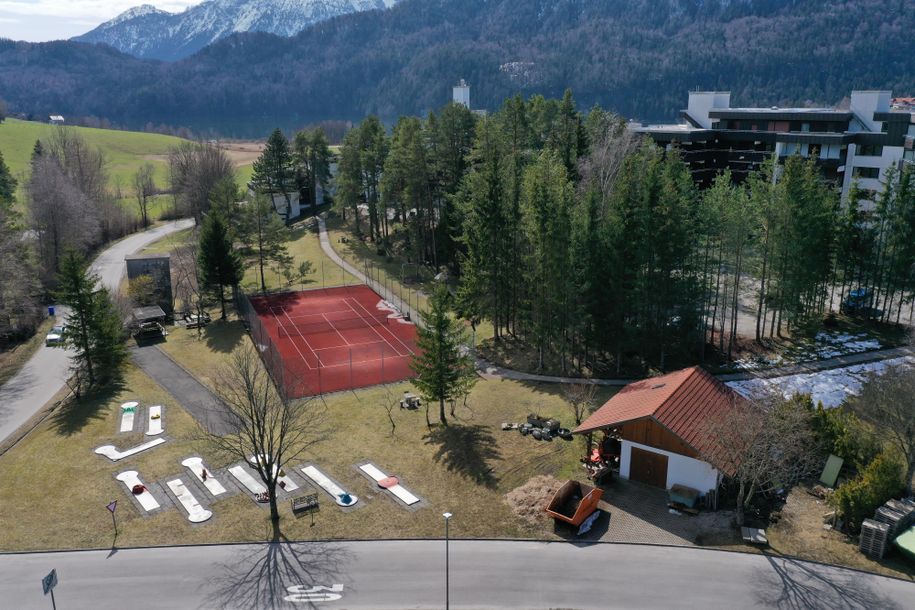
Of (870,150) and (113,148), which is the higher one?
(870,150)

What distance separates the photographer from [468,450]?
3194cm

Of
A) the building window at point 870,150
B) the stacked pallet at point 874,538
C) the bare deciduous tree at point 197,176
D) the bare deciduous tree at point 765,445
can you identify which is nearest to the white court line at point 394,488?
the bare deciduous tree at point 765,445

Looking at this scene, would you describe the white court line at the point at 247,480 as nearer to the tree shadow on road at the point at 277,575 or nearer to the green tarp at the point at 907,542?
the tree shadow on road at the point at 277,575

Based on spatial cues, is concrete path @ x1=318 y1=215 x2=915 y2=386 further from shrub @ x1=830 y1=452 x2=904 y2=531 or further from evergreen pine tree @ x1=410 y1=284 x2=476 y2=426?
shrub @ x1=830 y1=452 x2=904 y2=531

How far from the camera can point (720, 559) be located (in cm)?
2353

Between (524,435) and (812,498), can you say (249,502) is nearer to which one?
(524,435)

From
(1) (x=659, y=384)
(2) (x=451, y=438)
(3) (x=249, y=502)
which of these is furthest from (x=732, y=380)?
(3) (x=249, y=502)

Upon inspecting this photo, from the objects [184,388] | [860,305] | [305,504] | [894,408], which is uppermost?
[894,408]

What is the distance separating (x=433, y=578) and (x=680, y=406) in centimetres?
1295

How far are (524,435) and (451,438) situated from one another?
3.67 metres

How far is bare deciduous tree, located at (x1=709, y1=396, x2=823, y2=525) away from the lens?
24.9 metres

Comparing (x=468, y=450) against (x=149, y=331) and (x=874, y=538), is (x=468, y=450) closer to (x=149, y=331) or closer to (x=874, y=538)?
(x=874, y=538)

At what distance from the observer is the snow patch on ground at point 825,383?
3675 centimetres

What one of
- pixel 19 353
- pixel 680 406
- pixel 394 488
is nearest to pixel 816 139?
pixel 680 406
